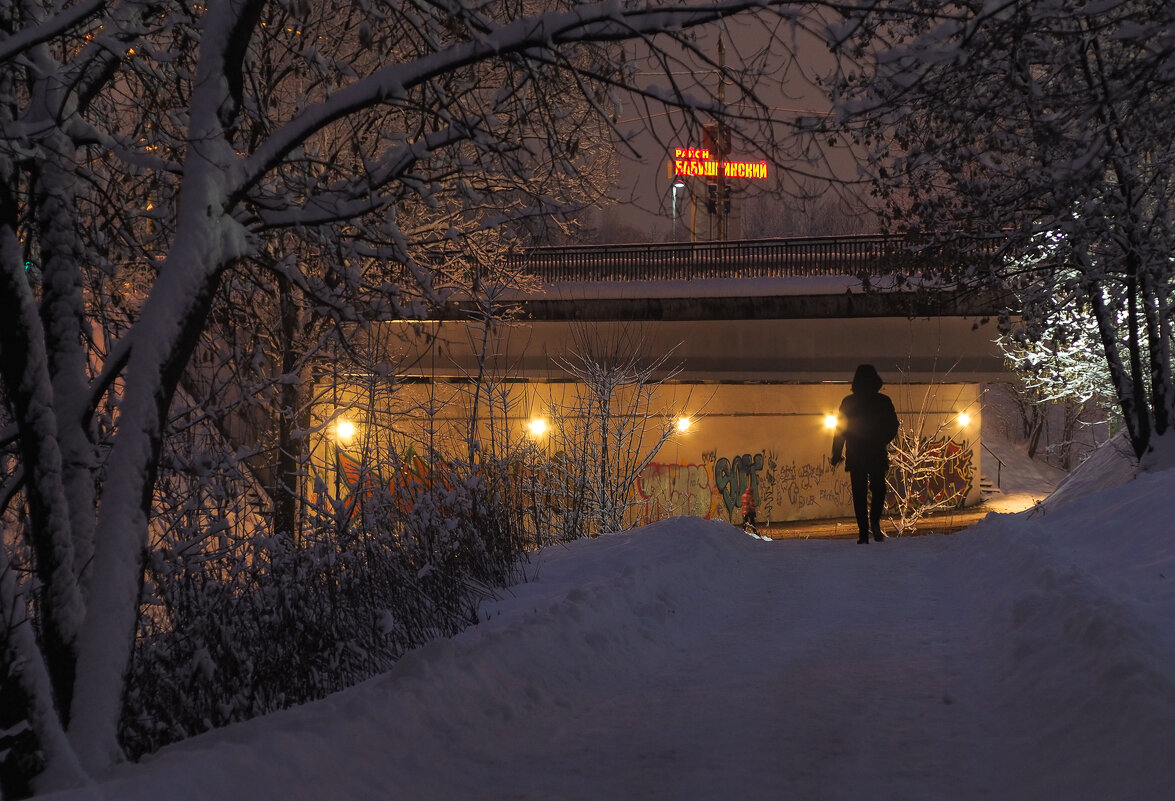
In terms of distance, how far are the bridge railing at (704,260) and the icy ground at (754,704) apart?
1713cm

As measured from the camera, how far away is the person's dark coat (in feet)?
43.7

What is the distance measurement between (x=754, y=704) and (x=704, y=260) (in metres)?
21.4

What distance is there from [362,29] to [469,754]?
10.5 feet

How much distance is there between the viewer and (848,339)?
1049 inches

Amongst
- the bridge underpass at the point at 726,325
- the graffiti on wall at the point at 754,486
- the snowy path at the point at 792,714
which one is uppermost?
the bridge underpass at the point at 726,325

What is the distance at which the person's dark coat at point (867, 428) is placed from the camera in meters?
13.3

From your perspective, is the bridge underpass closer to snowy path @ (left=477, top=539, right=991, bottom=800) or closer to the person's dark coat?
the person's dark coat

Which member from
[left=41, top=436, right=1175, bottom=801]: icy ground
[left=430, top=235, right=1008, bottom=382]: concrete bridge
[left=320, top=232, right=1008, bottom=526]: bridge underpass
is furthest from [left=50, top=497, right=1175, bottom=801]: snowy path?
[left=430, top=235, right=1008, bottom=382]: concrete bridge

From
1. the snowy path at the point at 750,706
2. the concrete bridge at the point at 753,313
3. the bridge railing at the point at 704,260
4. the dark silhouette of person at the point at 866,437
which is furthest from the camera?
the concrete bridge at the point at 753,313

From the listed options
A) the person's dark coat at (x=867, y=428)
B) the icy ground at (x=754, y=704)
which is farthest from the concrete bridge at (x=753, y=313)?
the icy ground at (x=754, y=704)

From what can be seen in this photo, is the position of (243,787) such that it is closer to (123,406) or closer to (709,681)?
(123,406)

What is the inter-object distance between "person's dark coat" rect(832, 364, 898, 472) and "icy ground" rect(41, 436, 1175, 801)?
4.38 m

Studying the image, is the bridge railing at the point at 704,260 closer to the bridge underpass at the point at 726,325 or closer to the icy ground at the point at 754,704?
the bridge underpass at the point at 726,325

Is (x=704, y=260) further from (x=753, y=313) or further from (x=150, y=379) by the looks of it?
(x=150, y=379)
